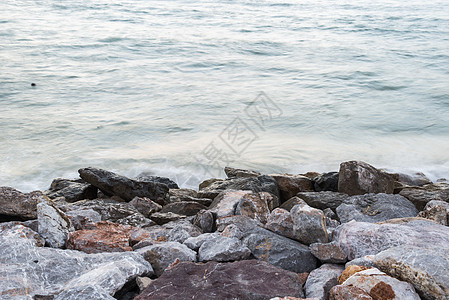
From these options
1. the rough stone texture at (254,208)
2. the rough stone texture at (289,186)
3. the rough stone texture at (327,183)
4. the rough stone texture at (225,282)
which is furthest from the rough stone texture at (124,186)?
the rough stone texture at (225,282)

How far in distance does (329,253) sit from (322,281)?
1.11ft

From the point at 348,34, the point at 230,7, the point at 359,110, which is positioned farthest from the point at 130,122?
the point at 230,7

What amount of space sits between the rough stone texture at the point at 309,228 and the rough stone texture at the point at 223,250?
1.42 ft

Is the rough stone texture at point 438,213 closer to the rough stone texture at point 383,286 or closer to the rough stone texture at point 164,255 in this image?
the rough stone texture at point 383,286

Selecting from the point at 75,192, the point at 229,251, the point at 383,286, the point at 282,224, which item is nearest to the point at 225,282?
the point at 229,251

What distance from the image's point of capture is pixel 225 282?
226 centimetres

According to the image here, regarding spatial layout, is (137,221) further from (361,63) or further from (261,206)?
(361,63)

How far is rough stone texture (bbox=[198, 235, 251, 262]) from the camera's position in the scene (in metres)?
2.62

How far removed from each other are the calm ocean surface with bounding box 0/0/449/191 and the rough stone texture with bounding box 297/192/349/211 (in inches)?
91.9

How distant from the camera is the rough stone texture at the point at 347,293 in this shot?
1.96 metres

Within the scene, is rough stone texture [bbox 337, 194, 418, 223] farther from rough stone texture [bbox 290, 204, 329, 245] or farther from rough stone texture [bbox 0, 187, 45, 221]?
rough stone texture [bbox 0, 187, 45, 221]

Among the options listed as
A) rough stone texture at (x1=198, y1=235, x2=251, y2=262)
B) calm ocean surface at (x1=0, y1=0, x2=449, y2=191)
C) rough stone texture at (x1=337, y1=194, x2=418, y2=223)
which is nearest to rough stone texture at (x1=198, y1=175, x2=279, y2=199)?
rough stone texture at (x1=337, y1=194, x2=418, y2=223)

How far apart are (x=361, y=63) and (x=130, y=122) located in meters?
8.52

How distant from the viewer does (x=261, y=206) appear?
3.59 meters
